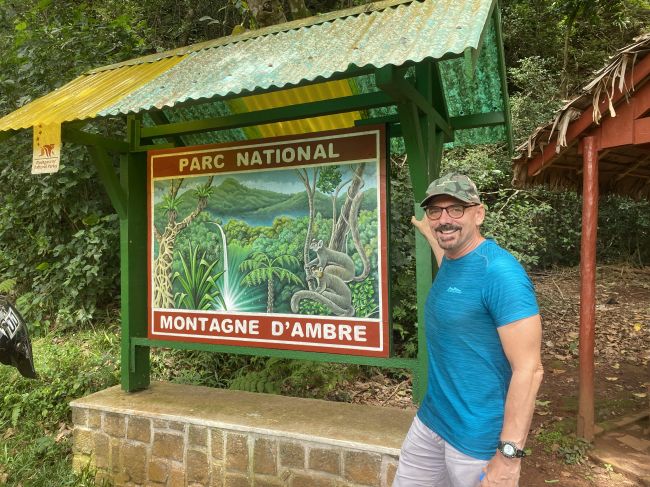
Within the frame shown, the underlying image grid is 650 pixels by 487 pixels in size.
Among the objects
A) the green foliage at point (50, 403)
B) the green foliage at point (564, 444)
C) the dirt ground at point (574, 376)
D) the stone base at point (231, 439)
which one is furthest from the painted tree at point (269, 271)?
the green foliage at point (564, 444)

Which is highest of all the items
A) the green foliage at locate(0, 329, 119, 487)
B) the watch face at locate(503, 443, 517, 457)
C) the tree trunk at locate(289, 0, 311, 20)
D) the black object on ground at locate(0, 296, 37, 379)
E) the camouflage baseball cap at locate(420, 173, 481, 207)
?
the tree trunk at locate(289, 0, 311, 20)

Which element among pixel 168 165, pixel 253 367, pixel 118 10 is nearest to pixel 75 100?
pixel 168 165

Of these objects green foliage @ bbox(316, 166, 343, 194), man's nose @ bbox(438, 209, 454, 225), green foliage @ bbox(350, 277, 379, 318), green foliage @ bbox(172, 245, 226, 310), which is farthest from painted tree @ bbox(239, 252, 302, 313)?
man's nose @ bbox(438, 209, 454, 225)

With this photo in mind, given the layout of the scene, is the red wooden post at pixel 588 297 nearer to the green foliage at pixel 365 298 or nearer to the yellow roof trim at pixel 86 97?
the green foliage at pixel 365 298

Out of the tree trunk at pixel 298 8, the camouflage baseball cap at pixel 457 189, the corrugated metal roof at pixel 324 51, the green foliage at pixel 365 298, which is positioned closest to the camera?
the camouflage baseball cap at pixel 457 189

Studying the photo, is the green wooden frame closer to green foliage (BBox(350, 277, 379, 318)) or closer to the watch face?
green foliage (BBox(350, 277, 379, 318))

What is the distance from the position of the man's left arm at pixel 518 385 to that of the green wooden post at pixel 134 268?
3.02 m

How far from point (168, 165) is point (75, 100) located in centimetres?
77

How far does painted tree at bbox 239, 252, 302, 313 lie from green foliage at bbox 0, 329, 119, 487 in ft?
6.15

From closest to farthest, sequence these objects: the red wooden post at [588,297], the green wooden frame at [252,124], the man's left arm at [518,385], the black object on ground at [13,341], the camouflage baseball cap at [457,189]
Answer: the man's left arm at [518,385] < the camouflage baseball cap at [457,189] < the black object on ground at [13,341] < the green wooden frame at [252,124] < the red wooden post at [588,297]

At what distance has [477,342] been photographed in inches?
74.0

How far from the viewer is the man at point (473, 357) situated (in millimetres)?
1735

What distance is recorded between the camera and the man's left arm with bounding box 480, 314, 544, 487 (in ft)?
5.63

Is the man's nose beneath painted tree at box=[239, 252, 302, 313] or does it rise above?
above
